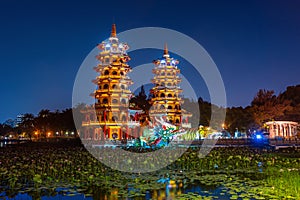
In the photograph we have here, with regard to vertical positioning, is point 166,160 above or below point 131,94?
below

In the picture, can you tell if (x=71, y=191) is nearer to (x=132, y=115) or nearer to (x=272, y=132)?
(x=272, y=132)

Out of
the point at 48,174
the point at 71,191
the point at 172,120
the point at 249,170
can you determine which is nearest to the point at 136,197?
the point at 71,191

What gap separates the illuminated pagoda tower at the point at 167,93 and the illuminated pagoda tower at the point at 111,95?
373 inches

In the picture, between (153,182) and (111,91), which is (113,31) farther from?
(153,182)

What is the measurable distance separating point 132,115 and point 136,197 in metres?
43.7

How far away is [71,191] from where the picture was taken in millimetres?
9156

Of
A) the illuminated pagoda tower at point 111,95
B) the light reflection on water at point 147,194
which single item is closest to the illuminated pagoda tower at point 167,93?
the illuminated pagoda tower at point 111,95

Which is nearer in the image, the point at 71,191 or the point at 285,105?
the point at 71,191

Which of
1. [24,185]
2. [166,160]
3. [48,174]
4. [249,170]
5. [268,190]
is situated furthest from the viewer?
[166,160]

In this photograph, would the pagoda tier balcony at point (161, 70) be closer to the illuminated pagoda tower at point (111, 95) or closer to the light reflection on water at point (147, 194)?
the illuminated pagoda tower at point (111, 95)

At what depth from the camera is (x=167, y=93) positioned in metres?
60.9

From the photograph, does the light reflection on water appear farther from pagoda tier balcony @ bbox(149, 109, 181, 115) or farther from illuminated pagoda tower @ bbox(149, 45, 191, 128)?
pagoda tier balcony @ bbox(149, 109, 181, 115)

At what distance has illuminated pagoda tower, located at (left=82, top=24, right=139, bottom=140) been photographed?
155ft

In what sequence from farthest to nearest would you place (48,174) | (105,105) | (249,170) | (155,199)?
(105,105) → (249,170) → (48,174) → (155,199)
